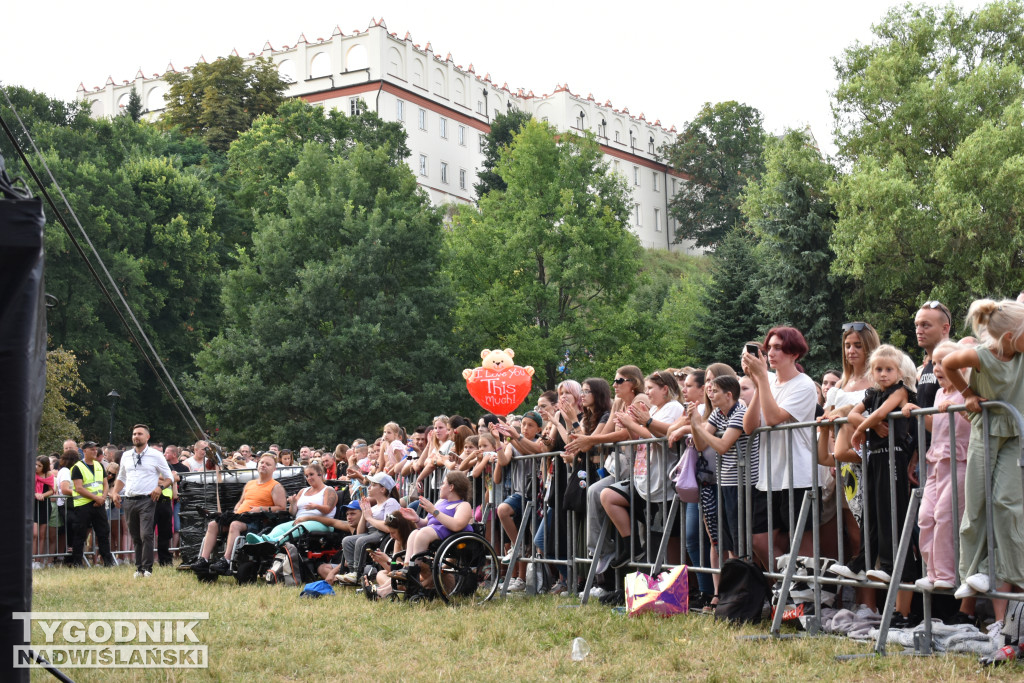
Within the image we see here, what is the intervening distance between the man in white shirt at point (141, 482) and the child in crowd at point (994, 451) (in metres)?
14.0

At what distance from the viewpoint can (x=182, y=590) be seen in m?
13.9

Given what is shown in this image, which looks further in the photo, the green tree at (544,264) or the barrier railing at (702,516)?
the green tree at (544,264)

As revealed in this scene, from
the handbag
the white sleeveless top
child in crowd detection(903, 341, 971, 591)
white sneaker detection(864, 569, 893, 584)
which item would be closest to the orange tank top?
the white sleeveless top

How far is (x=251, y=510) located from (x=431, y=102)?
71456 millimetres

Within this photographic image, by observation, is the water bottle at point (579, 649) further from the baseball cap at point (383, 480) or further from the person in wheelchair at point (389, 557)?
the baseball cap at point (383, 480)

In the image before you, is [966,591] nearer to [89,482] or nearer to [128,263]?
[89,482]

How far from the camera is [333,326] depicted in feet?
145

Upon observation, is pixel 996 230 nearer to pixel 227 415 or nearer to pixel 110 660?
pixel 227 415

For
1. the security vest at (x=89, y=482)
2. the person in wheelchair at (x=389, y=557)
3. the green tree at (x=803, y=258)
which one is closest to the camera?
the person in wheelchair at (x=389, y=557)

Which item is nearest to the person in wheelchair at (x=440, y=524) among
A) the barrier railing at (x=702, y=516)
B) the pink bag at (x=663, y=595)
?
the barrier railing at (x=702, y=516)

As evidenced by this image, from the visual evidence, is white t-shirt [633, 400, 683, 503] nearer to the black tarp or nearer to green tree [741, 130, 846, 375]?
the black tarp

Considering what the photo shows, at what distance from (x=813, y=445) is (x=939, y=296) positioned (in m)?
30.7

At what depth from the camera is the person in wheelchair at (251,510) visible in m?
15.8

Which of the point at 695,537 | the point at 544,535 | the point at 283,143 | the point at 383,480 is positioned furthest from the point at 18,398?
the point at 283,143
